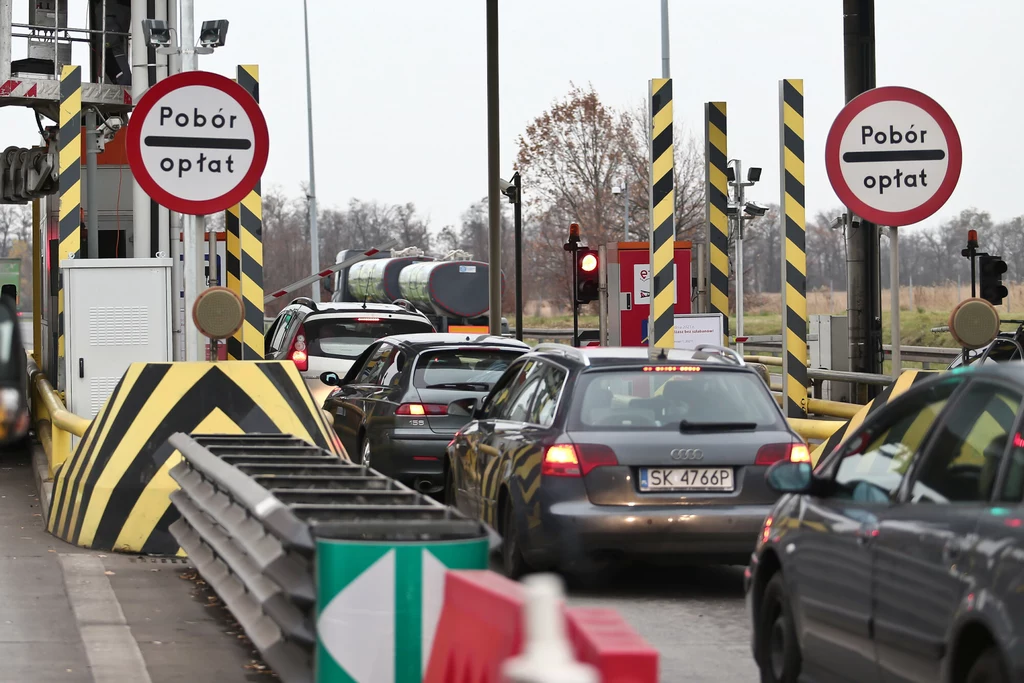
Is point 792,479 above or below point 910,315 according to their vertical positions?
below

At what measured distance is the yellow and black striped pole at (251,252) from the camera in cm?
1420

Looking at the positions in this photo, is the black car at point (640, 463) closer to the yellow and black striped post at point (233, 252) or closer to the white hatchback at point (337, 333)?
the yellow and black striped post at point (233, 252)

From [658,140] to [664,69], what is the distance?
23.2m

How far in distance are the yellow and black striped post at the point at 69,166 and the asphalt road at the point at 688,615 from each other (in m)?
7.30

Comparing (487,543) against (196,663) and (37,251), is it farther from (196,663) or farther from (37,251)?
(37,251)

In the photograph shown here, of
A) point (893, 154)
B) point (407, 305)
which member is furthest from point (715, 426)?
point (407, 305)

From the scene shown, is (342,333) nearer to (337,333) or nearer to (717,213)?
(337,333)

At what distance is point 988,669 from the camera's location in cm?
459

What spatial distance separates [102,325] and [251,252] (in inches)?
62.8

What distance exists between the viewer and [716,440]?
31.4 ft

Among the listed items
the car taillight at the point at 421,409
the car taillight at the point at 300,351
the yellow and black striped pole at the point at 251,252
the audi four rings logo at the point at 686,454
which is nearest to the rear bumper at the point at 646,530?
the audi four rings logo at the point at 686,454

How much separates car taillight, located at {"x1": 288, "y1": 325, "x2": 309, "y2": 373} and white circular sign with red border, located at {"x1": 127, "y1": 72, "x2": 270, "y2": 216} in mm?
9327

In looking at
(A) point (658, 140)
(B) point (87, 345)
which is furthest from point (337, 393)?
(A) point (658, 140)

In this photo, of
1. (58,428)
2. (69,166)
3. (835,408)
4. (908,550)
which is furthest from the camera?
(69,166)
